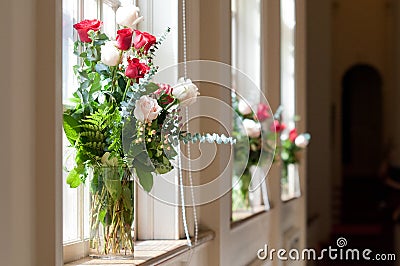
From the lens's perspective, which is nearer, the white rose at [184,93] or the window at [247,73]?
the white rose at [184,93]

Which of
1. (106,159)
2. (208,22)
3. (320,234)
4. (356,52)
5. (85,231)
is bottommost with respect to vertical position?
(320,234)

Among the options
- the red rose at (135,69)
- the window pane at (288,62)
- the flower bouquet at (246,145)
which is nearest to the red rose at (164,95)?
the red rose at (135,69)

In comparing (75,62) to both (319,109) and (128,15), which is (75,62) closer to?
(128,15)

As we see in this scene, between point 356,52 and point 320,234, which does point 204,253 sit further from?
point 356,52

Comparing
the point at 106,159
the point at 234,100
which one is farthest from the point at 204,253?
the point at 234,100

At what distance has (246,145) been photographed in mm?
5148

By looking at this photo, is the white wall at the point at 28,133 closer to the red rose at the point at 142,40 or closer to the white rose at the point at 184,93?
the red rose at the point at 142,40

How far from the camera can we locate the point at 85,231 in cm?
301

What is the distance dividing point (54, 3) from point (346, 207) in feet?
55.0

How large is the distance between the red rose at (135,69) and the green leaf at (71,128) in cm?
21

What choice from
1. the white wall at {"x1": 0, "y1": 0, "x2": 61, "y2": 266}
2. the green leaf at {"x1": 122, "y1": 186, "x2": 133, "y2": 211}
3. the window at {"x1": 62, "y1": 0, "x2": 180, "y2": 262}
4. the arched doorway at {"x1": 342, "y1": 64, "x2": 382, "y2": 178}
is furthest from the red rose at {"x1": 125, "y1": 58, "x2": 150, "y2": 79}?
the arched doorway at {"x1": 342, "y1": 64, "x2": 382, "y2": 178}

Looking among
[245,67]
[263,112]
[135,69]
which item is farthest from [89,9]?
[245,67]

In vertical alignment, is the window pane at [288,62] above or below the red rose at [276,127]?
above

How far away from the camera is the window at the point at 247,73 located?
548 centimetres
